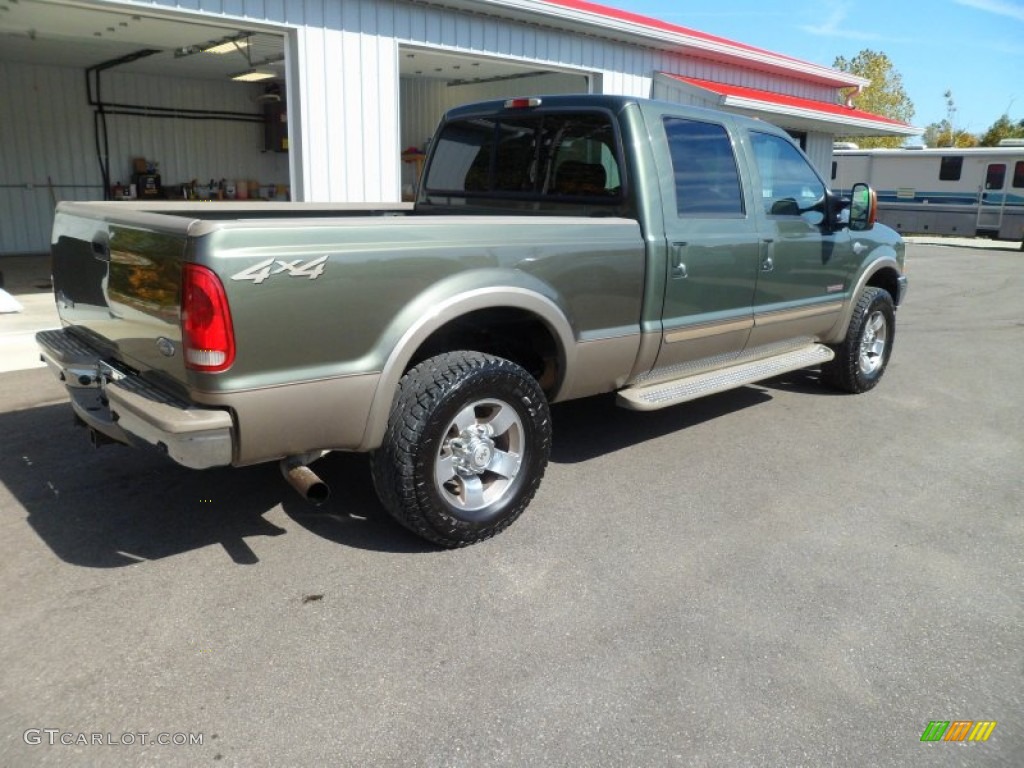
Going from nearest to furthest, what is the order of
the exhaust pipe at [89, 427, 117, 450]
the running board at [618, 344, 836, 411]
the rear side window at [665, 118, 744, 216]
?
the exhaust pipe at [89, 427, 117, 450] → the running board at [618, 344, 836, 411] → the rear side window at [665, 118, 744, 216]

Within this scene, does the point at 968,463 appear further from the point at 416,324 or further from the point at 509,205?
the point at 416,324

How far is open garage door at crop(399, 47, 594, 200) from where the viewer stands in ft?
45.0

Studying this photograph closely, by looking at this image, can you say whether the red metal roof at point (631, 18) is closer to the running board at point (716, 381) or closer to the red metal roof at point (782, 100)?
the red metal roof at point (782, 100)

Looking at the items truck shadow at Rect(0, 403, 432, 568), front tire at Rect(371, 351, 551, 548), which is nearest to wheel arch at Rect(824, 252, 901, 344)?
front tire at Rect(371, 351, 551, 548)

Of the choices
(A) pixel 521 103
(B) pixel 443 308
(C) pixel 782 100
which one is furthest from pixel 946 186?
(B) pixel 443 308

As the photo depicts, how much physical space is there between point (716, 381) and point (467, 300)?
202 centimetres

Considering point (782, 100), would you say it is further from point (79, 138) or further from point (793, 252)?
point (79, 138)

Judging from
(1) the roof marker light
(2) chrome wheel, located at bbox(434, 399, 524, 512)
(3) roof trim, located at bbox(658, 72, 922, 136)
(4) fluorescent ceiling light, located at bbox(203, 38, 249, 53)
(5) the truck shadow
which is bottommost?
(5) the truck shadow

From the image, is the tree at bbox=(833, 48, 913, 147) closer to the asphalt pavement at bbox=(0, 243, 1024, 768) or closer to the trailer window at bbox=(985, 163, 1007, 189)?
the trailer window at bbox=(985, 163, 1007, 189)

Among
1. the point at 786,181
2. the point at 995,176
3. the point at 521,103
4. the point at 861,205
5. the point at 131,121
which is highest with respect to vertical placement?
the point at 131,121

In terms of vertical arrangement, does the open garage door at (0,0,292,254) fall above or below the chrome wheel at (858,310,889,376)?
above

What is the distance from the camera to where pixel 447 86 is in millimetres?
17875

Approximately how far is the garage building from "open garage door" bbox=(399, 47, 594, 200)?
4 cm

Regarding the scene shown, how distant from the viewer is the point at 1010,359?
27.8 feet
